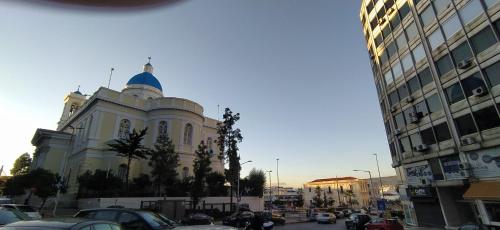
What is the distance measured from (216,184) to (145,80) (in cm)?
2521

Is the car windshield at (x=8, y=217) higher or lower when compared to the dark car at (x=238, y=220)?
higher

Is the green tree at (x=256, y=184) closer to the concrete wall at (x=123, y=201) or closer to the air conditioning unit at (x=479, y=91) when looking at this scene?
the concrete wall at (x=123, y=201)

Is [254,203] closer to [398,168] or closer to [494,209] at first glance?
[398,168]

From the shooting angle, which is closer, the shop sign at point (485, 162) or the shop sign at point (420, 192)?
the shop sign at point (485, 162)

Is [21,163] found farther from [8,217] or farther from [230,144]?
[8,217]

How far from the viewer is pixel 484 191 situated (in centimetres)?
1844

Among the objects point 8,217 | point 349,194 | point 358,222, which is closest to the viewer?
point 8,217

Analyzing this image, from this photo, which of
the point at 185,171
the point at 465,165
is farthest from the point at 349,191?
the point at 465,165

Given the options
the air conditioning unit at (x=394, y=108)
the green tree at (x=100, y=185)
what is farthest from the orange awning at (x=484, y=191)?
the green tree at (x=100, y=185)

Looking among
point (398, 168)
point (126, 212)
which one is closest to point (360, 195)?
point (398, 168)

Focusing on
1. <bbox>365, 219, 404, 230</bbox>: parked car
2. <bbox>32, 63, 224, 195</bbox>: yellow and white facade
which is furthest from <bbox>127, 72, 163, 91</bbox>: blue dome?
<bbox>365, 219, 404, 230</bbox>: parked car

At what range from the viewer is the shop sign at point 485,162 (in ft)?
61.0

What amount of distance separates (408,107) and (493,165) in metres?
9.54

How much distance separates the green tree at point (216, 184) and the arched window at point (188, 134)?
331 inches
